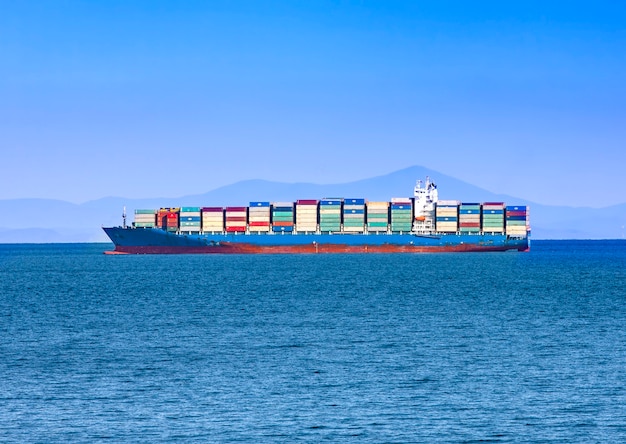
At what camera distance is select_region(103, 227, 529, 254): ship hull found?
416 ft

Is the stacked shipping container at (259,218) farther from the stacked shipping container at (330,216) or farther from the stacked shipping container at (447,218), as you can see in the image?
the stacked shipping container at (447,218)

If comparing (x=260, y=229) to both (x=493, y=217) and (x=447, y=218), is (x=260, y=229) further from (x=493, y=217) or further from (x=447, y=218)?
(x=493, y=217)

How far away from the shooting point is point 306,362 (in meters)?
29.7

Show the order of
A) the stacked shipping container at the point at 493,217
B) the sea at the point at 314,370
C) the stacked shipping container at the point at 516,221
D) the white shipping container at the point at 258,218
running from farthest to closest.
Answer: the stacked shipping container at the point at 516,221
the stacked shipping container at the point at 493,217
the white shipping container at the point at 258,218
the sea at the point at 314,370

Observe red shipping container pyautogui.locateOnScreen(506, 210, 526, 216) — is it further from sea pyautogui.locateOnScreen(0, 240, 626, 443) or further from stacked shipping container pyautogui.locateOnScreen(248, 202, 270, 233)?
sea pyautogui.locateOnScreen(0, 240, 626, 443)

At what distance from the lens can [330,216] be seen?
126750mm

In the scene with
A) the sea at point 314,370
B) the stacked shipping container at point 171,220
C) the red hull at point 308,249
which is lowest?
the sea at point 314,370

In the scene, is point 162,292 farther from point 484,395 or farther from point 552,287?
point 484,395

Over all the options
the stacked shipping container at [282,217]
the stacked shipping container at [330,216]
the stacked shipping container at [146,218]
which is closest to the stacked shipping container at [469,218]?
the stacked shipping container at [330,216]

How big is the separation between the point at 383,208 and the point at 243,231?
1927 cm

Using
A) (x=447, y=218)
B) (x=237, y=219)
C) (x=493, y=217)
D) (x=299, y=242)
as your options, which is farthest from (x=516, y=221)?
(x=237, y=219)

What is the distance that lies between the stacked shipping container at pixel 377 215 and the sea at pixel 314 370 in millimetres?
71573

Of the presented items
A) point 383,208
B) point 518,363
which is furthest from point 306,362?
point 383,208

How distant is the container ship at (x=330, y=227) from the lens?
126m
